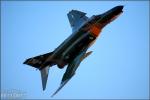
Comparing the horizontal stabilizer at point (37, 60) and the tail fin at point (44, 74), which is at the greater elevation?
the horizontal stabilizer at point (37, 60)

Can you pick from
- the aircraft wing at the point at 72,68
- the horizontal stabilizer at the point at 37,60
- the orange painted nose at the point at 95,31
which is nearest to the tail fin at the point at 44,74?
the horizontal stabilizer at the point at 37,60

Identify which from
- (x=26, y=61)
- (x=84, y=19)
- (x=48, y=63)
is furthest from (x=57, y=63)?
(x=84, y=19)

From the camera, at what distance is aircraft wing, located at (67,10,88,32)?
151 feet

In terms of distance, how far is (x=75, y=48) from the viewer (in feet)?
142

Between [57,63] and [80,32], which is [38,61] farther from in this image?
[80,32]

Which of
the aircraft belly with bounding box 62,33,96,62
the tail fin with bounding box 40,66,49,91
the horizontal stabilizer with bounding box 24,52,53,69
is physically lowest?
the tail fin with bounding box 40,66,49,91

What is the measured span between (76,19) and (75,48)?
6595 mm

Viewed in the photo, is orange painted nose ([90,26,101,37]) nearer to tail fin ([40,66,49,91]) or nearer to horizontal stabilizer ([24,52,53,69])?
Result: horizontal stabilizer ([24,52,53,69])

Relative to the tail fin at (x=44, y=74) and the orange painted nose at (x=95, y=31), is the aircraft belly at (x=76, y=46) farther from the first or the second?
the tail fin at (x=44, y=74)

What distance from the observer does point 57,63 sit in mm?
45062

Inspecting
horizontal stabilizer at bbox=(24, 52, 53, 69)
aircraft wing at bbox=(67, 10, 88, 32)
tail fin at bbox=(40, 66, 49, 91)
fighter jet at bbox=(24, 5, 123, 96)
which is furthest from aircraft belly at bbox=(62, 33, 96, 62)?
tail fin at bbox=(40, 66, 49, 91)

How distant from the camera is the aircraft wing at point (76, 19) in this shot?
45894mm

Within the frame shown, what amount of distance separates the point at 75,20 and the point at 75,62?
27.3ft

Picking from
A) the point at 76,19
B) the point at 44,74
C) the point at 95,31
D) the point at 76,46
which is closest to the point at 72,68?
the point at 76,46
